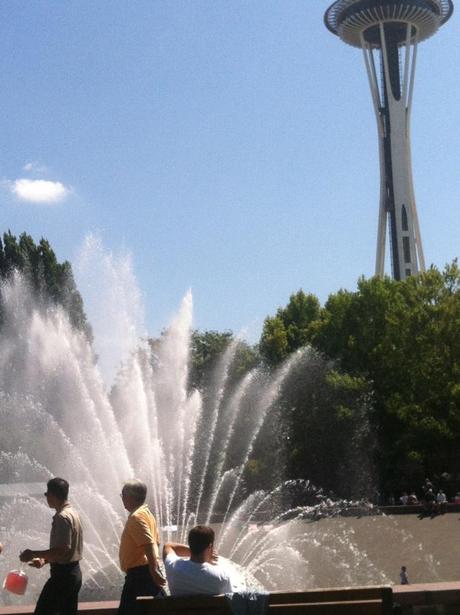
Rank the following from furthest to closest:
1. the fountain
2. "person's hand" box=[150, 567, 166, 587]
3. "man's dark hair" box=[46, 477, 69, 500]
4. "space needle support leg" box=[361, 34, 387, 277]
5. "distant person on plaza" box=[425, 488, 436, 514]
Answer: "space needle support leg" box=[361, 34, 387, 277] < "distant person on plaza" box=[425, 488, 436, 514] < the fountain < "man's dark hair" box=[46, 477, 69, 500] < "person's hand" box=[150, 567, 166, 587]

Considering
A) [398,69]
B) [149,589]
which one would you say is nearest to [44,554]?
[149,589]

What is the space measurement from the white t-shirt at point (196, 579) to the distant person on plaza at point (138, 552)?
24 cm

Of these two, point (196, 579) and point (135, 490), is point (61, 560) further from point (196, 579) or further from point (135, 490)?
point (196, 579)

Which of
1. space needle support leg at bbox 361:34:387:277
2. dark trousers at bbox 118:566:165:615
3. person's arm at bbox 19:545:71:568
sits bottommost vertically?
dark trousers at bbox 118:566:165:615

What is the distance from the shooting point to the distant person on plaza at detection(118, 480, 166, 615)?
21.5ft

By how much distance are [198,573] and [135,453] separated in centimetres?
2317

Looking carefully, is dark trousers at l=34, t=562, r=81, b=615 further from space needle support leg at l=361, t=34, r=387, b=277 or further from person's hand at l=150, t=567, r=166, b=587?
space needle support leg at l=361, t=34, r=387, b=277

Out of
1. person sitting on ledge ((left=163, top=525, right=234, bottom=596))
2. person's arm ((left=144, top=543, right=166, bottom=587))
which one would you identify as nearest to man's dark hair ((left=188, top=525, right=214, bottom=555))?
person sitting on ledge ((left=163, top=525, right=234, bottom=596))

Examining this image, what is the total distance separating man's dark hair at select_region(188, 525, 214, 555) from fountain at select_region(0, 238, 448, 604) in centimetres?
159

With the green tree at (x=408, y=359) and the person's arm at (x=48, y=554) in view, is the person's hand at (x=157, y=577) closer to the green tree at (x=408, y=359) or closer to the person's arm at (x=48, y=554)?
the person's arm at (x=48, y=554)

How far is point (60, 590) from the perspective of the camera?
6746mm

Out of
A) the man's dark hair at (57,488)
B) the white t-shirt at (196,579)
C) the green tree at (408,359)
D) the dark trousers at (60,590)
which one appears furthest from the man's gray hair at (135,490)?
the green tree at (408,359)

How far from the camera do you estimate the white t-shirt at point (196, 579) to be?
20.4 ft

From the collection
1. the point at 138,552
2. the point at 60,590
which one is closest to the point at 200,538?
the point at 138,552
